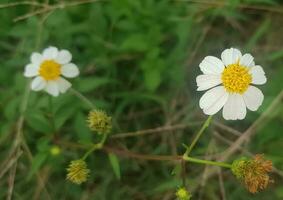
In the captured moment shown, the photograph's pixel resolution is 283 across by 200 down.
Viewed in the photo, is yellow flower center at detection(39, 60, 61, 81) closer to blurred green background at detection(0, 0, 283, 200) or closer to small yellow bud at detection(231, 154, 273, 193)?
blurred green background at detection(0, 0, 283, 200)

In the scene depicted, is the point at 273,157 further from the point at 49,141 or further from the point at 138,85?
the point at 49,141

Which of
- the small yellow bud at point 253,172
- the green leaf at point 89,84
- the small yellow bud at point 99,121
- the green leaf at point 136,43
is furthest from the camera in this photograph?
the green leaf at point 136,43

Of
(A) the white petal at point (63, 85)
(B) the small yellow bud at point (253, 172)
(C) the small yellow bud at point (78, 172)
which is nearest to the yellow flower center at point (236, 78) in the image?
(B) the small yellow bud at point (253, 172)

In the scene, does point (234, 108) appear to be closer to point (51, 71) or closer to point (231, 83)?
point (231, 83)

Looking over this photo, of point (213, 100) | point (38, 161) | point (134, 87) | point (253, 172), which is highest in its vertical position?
point (134, 87)

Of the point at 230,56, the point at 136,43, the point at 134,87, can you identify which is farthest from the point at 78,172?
the point at 134,87

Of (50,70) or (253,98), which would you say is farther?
(50,70)

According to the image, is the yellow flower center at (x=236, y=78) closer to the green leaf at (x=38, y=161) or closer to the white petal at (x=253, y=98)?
the white petal at (x=253, y=98)
